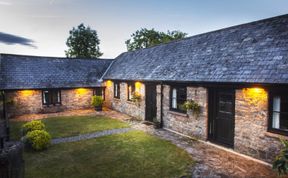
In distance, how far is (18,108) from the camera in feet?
50.2

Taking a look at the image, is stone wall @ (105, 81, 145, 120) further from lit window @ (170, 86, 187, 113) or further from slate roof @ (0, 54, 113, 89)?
lit window @ (170, 86, 187, 113)

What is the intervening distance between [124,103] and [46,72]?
8.36 meters

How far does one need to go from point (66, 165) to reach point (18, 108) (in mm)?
11872

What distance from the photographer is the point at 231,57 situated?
8617 mm

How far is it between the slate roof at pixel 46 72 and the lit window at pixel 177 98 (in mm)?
10384

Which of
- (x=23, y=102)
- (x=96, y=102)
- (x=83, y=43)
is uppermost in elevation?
(x=83, y=43)

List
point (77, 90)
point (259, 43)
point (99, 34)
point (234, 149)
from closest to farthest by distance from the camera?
point (234, 149)
point (259, 43)
point (77, 90)
point (99, 34)

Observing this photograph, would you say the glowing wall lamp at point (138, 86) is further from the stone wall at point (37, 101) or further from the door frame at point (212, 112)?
the stone wall at point (37, 101)

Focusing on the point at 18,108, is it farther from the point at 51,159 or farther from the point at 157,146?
the point at 157,146

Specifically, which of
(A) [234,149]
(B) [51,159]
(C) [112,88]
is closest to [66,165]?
(B) [51,159]

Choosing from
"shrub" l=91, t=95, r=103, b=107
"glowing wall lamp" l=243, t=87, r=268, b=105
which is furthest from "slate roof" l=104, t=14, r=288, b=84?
"shrub" l=91, t=95, r=103, b=107

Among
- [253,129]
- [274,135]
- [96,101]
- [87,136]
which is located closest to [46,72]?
[96,101]

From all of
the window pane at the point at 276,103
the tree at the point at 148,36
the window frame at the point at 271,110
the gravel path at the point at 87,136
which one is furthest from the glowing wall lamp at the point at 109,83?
the tree at the point at 148,36

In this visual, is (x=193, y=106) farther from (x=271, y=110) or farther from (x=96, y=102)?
(x=96, y=102)
